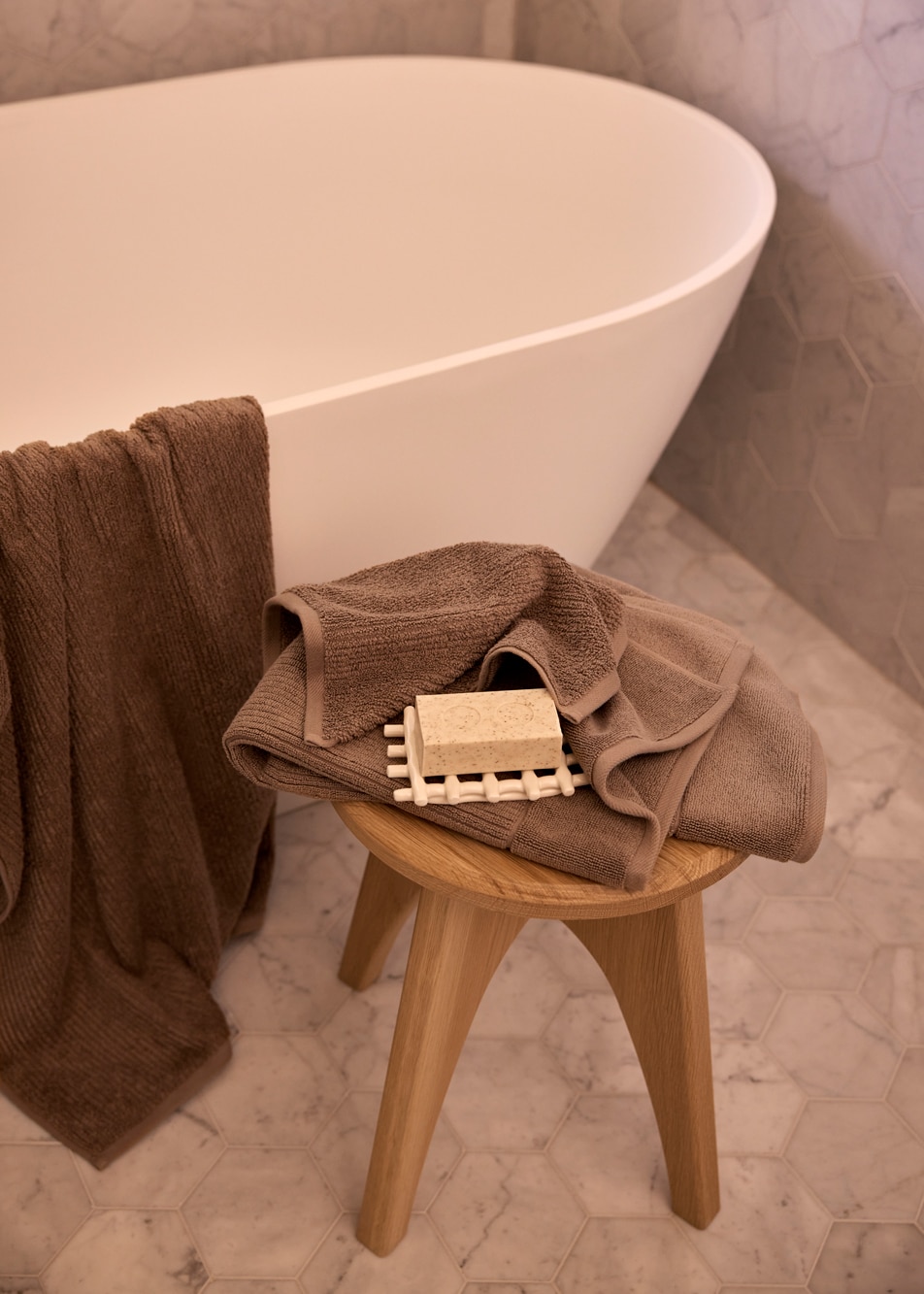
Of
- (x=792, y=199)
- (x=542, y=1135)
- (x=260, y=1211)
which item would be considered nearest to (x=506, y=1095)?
(x=542, y=1135)

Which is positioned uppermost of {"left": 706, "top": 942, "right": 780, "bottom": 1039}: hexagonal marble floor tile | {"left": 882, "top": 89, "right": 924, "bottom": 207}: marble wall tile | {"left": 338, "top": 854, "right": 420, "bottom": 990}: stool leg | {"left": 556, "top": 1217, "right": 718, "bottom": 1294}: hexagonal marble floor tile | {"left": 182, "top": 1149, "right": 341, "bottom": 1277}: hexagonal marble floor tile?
{"left": 882, "top": 89, "right": 924, "bottom": 207}: marble wall tile

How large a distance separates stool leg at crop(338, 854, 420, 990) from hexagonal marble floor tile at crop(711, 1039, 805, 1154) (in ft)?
1.26

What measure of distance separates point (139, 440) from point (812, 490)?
1.19 meters

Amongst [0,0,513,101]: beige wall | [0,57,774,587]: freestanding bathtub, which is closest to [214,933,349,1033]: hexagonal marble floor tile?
[0,57,774,587]: freestanding bathtub

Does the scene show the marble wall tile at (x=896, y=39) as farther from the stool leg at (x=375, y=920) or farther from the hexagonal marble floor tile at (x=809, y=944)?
the stool leg at (x=375, y=920)

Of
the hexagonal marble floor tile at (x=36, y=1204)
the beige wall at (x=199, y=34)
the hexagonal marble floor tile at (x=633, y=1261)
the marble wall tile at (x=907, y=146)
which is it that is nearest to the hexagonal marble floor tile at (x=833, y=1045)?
the hexagonal marble floor tile at (x=633, y=1261)

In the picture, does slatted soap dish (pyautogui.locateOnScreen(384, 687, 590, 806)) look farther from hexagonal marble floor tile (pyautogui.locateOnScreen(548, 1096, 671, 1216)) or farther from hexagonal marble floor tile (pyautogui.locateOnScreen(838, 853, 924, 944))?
hexagonal marble floor tile (pyautogui.locateOnScreen(838, 853, 924, 944))

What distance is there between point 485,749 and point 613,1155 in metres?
0.61

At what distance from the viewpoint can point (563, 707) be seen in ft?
2.99

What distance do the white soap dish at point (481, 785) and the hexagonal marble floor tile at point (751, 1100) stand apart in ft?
1.81

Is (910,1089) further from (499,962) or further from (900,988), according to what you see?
(499,962)

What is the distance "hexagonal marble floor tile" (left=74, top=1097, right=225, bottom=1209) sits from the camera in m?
1.19

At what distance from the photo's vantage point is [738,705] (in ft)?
3.23

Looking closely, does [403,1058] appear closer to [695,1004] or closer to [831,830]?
[695,1004]
